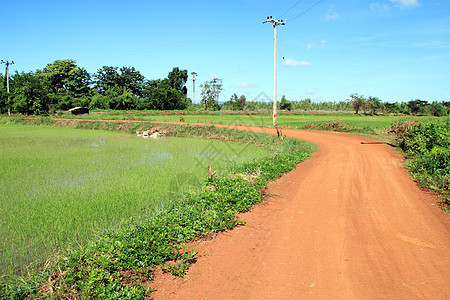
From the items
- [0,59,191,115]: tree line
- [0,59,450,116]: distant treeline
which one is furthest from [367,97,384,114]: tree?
[0,59,191,115]: tree line

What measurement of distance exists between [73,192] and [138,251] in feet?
14.3

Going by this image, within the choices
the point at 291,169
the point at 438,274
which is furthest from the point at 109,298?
the point at 291,169

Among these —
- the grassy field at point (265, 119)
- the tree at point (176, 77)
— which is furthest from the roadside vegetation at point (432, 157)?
the tree at point (176, 77)

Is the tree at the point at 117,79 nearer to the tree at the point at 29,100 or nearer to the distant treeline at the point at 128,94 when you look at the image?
the distant treeline at the point at 128,94

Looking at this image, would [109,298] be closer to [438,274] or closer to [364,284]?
[364,284]

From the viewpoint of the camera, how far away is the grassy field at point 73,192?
4902mm

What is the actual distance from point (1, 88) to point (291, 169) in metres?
51.0

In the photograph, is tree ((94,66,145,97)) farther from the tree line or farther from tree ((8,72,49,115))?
tree ((8,72,49,115))

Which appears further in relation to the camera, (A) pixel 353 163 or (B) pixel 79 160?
(B) pixel 79 160

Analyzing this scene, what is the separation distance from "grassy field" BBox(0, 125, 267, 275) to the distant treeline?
3663 cm

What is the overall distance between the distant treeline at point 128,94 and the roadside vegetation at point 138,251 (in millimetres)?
44070

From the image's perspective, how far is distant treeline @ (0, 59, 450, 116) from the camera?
5162 cm

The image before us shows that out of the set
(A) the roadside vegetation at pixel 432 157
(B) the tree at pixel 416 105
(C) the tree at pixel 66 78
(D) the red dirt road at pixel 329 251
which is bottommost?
(D) the red dirt road at pixel 329 251

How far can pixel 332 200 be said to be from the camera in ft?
22.2
